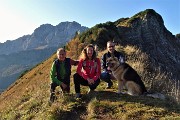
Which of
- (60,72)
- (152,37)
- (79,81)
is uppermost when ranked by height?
(152,37)

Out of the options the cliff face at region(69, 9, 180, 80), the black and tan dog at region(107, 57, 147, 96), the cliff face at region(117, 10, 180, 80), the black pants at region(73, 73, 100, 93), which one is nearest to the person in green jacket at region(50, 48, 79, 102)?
the black pants at region(73, 73, 100, 93)

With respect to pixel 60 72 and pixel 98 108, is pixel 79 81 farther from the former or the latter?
pixel 98 108

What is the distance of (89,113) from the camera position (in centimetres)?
989

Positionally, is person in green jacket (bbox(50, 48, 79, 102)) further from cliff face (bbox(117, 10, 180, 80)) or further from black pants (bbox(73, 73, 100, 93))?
cliff face (bbox(117, 10, 180, 80))

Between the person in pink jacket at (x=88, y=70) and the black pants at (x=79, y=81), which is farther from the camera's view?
the person in pink jacket at (x=88, y=70)

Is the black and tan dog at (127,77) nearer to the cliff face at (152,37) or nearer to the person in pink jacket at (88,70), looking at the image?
the person in pink jacket at (88,70)

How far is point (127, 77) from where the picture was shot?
11.4 metres

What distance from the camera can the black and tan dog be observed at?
11.3 metres

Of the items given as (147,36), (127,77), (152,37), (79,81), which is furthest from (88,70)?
(152,37)

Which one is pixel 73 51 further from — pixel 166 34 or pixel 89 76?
pixel 166 34

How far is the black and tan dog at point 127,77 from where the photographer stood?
37.0 feet

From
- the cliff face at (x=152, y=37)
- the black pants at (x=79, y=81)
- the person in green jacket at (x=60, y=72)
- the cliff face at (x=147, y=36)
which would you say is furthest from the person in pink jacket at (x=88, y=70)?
the cliff face at (x=152, y=37)

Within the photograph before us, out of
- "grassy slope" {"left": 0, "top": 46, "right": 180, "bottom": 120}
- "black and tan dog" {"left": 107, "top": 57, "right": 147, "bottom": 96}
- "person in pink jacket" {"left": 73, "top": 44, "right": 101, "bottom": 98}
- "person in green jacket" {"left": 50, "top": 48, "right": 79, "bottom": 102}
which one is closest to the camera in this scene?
"grassy slope" {"left": 0, "top": 46, "right": 180, "bottom": 120}

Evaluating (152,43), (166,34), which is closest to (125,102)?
(152,43)
